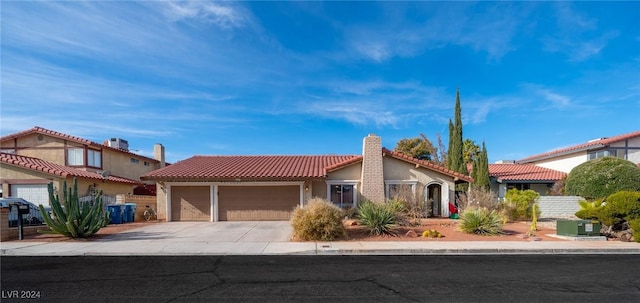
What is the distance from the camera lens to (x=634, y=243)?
12.1 metres

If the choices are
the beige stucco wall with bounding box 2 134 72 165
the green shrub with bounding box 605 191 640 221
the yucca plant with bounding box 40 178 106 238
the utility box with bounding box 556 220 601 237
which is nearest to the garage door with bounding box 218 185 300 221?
the yucca plant with bounding box 40 178 106 238

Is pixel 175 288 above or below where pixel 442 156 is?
below

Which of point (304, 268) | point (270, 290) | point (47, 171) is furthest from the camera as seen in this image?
point (47, 171)

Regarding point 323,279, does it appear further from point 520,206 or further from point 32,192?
point 32,192

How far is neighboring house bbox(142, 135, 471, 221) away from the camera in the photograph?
19.1m

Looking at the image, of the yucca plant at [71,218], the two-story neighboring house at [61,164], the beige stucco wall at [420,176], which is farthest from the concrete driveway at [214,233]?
the two-story neighboring house at [61,164]

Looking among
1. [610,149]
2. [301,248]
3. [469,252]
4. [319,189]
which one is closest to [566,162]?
[610,149]

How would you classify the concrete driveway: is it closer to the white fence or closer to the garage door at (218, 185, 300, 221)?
the garage door at (218, 185, 300, 221)

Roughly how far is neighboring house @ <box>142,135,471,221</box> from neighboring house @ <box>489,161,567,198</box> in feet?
38.4

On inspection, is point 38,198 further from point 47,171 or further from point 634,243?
point 634,243

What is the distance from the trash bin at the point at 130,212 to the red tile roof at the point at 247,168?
1.66 meters

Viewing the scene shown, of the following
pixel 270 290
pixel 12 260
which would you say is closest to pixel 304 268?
pixel 270 290

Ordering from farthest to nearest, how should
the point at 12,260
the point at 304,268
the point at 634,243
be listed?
the point at 634,243 < the point at 12,260 < the point at 304,268

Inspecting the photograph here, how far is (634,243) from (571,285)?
26.0 ft
